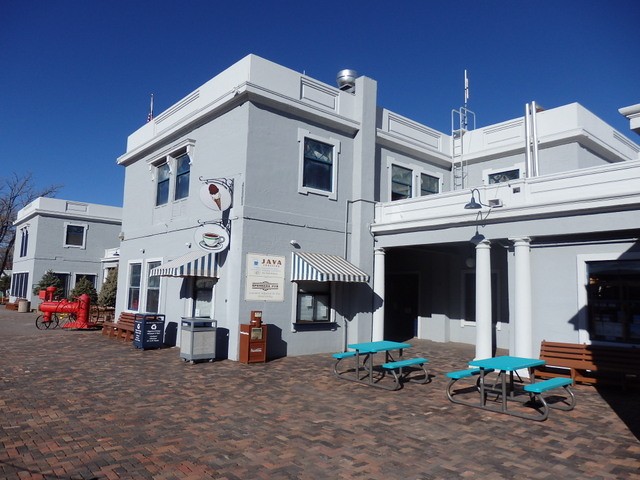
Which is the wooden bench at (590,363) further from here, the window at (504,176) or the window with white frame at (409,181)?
the window at (504,176)

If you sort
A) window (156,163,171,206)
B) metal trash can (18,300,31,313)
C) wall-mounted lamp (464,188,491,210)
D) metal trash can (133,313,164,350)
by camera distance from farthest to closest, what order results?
metal trash can (18,300,31,313) → window (156,163,171,206) → metal trash can (133,313,164,350) → wall-mounted lamp (464,188,491,210)

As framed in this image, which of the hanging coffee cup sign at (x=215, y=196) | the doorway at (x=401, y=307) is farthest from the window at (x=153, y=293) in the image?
the doorway at (x=401, y=307)

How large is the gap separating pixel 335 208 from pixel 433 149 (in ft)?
17.2

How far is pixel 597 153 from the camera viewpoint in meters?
15.1

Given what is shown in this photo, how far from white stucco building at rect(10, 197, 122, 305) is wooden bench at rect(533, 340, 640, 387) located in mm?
25252

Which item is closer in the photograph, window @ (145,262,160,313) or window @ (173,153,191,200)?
→ window @ (173,153,191,200)

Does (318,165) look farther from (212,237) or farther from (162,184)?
(162,184)

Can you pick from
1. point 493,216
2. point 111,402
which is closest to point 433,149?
point 493,216

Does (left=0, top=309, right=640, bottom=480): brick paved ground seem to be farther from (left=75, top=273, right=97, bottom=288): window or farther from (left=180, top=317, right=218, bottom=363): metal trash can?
(left=75, top=273, right=97, bottom=288): window

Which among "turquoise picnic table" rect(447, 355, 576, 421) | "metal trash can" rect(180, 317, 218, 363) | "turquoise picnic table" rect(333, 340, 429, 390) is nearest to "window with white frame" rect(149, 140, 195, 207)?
"metal trash can" rect(180, 317, 218, 363)

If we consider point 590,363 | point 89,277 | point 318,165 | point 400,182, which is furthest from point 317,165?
point 89,277

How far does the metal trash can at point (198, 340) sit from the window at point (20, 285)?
24231mm

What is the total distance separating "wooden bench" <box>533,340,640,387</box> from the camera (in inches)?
352

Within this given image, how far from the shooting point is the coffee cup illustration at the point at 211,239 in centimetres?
1155
